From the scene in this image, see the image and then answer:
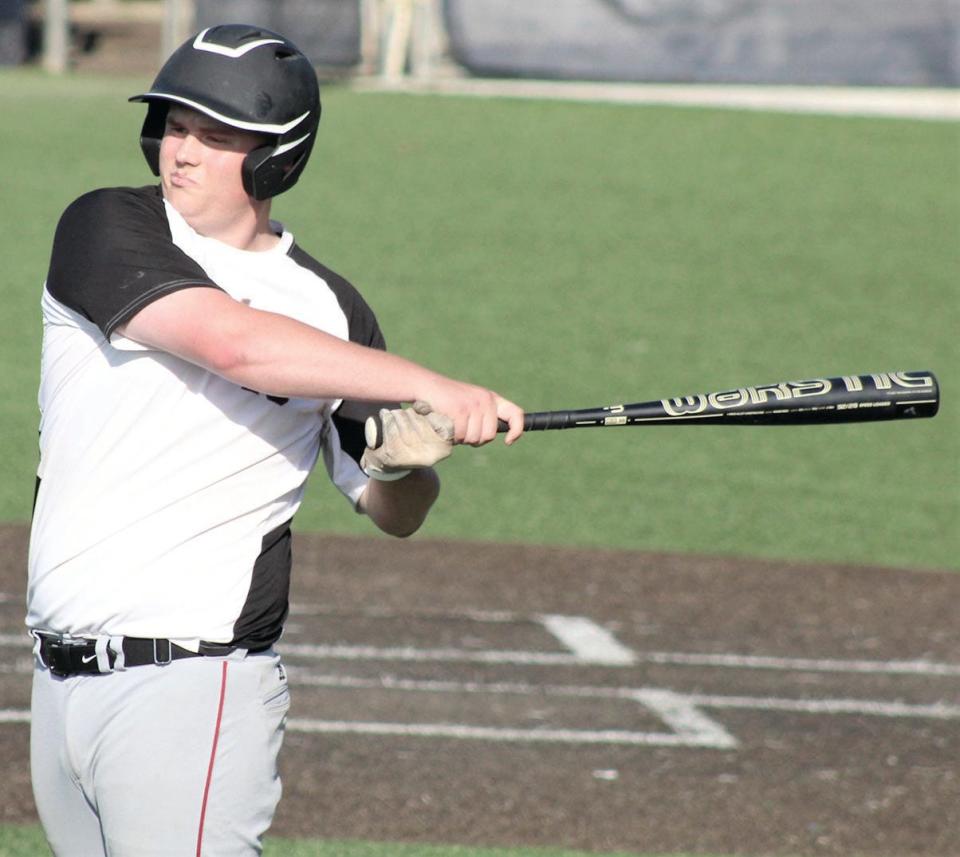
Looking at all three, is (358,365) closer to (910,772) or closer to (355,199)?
(910,772)

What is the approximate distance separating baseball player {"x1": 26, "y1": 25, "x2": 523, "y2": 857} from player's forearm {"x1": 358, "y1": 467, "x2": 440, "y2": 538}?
0.47 ft

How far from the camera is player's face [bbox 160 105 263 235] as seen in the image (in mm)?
3107

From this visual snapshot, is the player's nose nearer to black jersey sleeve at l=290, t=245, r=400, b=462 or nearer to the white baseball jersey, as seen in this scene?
the white baseball jersey

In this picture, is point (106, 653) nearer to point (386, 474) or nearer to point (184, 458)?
point (184, 458)

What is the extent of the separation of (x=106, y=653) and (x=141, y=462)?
34 cm

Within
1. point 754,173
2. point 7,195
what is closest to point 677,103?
point 754,173

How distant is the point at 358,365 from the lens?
2838mm

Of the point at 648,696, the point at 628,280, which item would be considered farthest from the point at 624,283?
the point at 648,696

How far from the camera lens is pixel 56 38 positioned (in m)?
22.0

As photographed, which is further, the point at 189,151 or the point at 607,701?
the point at 607,701

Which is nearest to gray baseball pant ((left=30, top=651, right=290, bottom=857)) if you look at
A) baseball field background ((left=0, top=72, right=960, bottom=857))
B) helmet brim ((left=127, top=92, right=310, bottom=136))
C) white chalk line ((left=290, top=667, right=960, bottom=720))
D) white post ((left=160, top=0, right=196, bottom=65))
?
helmet brim ((left=127, top=92, right=310, bottom=136))

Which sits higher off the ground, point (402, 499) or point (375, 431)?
point (375, 431)

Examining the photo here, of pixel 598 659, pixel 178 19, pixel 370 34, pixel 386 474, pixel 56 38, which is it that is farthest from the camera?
pixel 56 38

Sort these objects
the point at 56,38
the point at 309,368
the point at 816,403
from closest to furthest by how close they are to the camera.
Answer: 1. the point at 309,368
2. the point at 816,403
3. the point at 56,38
